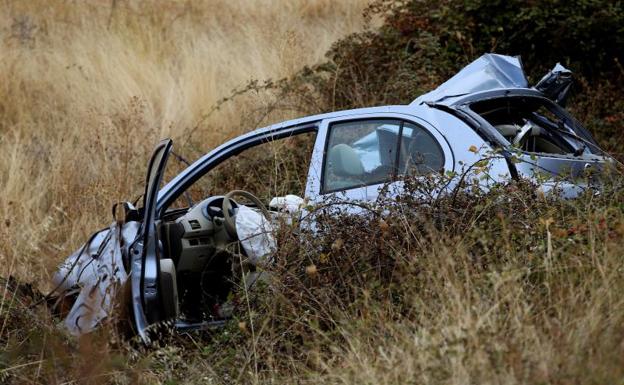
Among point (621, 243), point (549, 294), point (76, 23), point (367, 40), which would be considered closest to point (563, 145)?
point (621, 243)

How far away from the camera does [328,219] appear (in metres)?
5.77

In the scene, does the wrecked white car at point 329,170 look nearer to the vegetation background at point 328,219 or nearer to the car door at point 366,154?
the car door at point 366,154

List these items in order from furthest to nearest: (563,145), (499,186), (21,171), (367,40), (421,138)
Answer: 1. (367,40)
2. (21,171)
3. (563,145)
4. (421,138)
5. (499,186)

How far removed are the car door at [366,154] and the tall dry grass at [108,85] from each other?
2.05 meters

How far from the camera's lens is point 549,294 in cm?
448

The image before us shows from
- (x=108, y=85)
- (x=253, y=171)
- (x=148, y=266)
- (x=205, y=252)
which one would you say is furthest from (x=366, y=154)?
(x=108, y=85)

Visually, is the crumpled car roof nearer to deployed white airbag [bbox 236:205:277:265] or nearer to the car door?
the car door

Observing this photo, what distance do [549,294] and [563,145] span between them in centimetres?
214

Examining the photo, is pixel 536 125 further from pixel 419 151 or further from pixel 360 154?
pixel 360 154

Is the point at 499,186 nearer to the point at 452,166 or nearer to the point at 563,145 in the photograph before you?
the point at 452,166

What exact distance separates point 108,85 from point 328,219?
749 cm

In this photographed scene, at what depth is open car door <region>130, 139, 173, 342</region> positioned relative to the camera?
5703 mm

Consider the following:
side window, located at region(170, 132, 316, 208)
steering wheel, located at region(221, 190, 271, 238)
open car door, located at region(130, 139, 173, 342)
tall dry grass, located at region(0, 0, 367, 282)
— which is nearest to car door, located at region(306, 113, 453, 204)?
steering wheel, located at region(221, 190, 271, 238)

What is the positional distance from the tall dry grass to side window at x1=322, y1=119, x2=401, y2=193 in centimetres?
209
